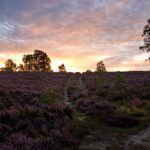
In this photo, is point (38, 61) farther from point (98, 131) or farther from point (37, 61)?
point (98, 131)

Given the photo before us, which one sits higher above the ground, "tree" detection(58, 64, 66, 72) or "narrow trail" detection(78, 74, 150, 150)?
"tree" detection(58, 64, 66, 72)

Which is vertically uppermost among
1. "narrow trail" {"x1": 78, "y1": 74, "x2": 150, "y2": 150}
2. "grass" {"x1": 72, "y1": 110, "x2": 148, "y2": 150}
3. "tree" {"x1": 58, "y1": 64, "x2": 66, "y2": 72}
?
"tree" {"x1": 58, "y1": 64, "x2": 66, "y2": 72}

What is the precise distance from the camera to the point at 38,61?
108m

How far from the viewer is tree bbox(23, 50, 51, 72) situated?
106 metres

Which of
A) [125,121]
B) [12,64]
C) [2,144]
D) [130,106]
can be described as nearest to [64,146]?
[2,144]

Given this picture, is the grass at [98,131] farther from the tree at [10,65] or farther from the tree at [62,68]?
the tree at [62,68]

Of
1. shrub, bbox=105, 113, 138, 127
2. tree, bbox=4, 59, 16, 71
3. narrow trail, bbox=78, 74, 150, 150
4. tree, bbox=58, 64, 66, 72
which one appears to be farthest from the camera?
tree, bbox=58, 64, 66, 72

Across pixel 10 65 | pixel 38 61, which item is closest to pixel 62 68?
pixel 10 65

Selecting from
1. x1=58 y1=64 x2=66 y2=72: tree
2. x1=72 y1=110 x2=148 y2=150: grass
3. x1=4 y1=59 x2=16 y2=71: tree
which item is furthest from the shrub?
x1=58 y1=64 x2=66 y2=72: tree

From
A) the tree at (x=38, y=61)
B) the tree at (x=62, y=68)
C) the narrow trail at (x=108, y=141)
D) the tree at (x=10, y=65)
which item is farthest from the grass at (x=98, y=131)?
the tree at (x=62, y=68)

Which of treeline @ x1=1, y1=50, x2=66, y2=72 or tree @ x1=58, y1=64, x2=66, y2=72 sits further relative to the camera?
tree @ x1=58, y1=64, x2=66, y2=72

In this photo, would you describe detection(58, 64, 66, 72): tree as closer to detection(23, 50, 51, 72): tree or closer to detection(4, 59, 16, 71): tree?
detection(4, 59, 16, 71): tree

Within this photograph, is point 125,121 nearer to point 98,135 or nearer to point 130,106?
point 98,135

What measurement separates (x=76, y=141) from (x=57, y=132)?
1.07 m
